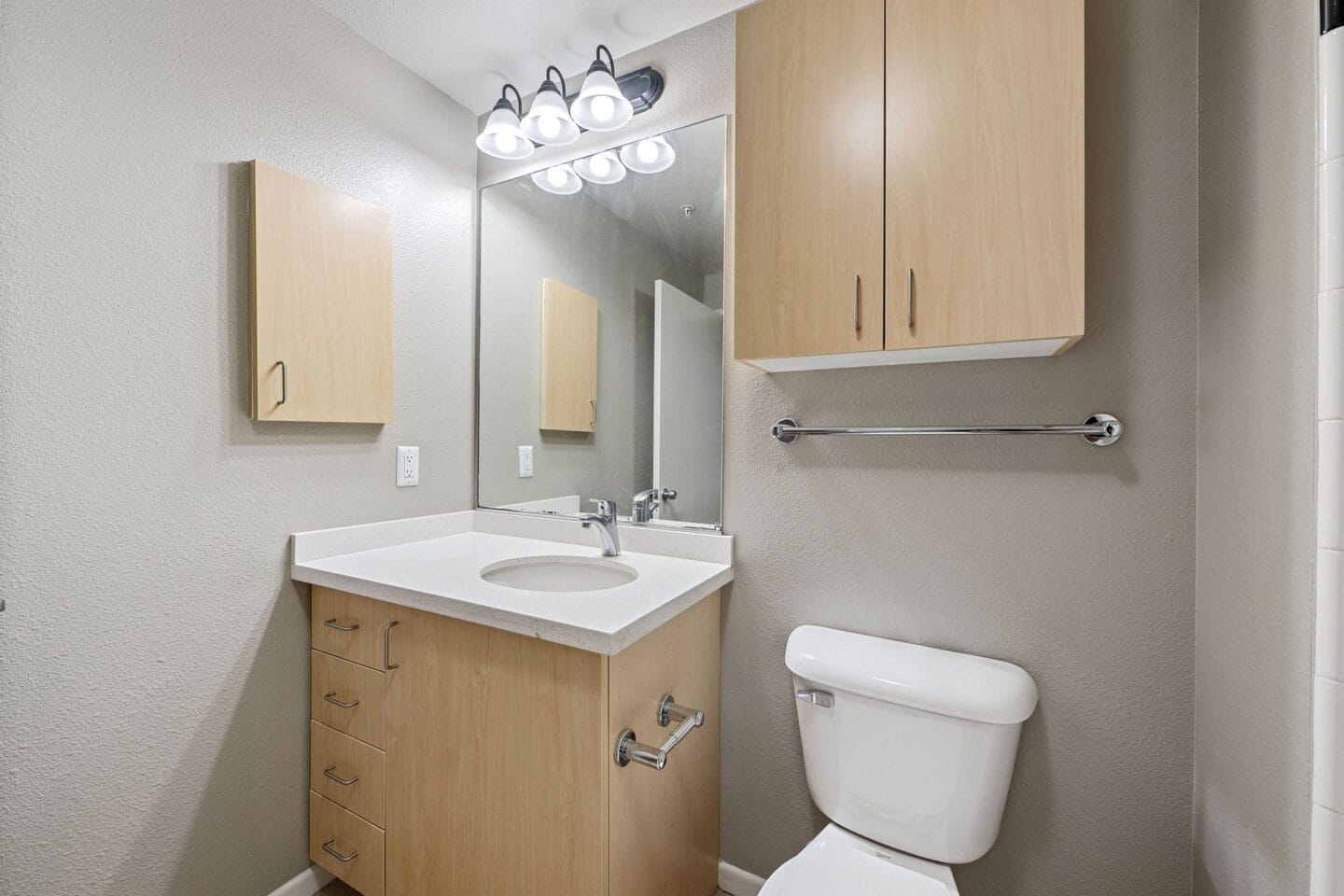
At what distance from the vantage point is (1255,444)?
85cm

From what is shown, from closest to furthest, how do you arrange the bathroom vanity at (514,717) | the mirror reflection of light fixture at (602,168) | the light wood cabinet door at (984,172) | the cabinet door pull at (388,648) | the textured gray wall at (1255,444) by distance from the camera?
the textured gray wall at (1255,444) < the light wood cabinet door at (984,172) < the bathroom vanity at (514,717) < the cabinet door pull at (388,648) < the mirror reflection of light fixture at (602,168)

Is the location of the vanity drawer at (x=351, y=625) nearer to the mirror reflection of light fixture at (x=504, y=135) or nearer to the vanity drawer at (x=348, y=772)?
the vanity drawer at (x=348, y=772)

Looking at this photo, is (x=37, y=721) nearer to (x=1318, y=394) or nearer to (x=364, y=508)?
(x=364, y=508)

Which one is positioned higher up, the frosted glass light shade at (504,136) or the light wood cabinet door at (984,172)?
the frosted glass light shade at (504,136)

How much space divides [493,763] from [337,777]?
1.85ft

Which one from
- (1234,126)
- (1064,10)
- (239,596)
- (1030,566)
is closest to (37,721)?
(239,596)

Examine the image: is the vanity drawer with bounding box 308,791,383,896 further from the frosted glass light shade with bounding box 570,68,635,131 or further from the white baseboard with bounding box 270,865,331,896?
the frosted glass light shade with bounding box 570,68,635,131

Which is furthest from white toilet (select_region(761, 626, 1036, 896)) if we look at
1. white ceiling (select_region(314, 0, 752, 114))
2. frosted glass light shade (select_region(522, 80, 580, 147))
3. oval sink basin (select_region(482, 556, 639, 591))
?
white ceiling (select_region(314, 0, 752, 114))

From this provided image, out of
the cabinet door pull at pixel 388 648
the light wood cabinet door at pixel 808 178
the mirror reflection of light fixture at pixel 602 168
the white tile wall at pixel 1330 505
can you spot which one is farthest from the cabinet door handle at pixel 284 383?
the white tile wall at pixel 1330 505

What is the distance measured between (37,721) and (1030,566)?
76.2 inches

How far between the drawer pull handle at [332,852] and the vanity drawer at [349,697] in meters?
0.28

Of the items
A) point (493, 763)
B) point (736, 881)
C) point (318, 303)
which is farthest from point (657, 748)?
point (318, 303)

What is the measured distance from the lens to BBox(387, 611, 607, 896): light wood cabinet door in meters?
1.02

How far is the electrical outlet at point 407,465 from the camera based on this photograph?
5.54ft
